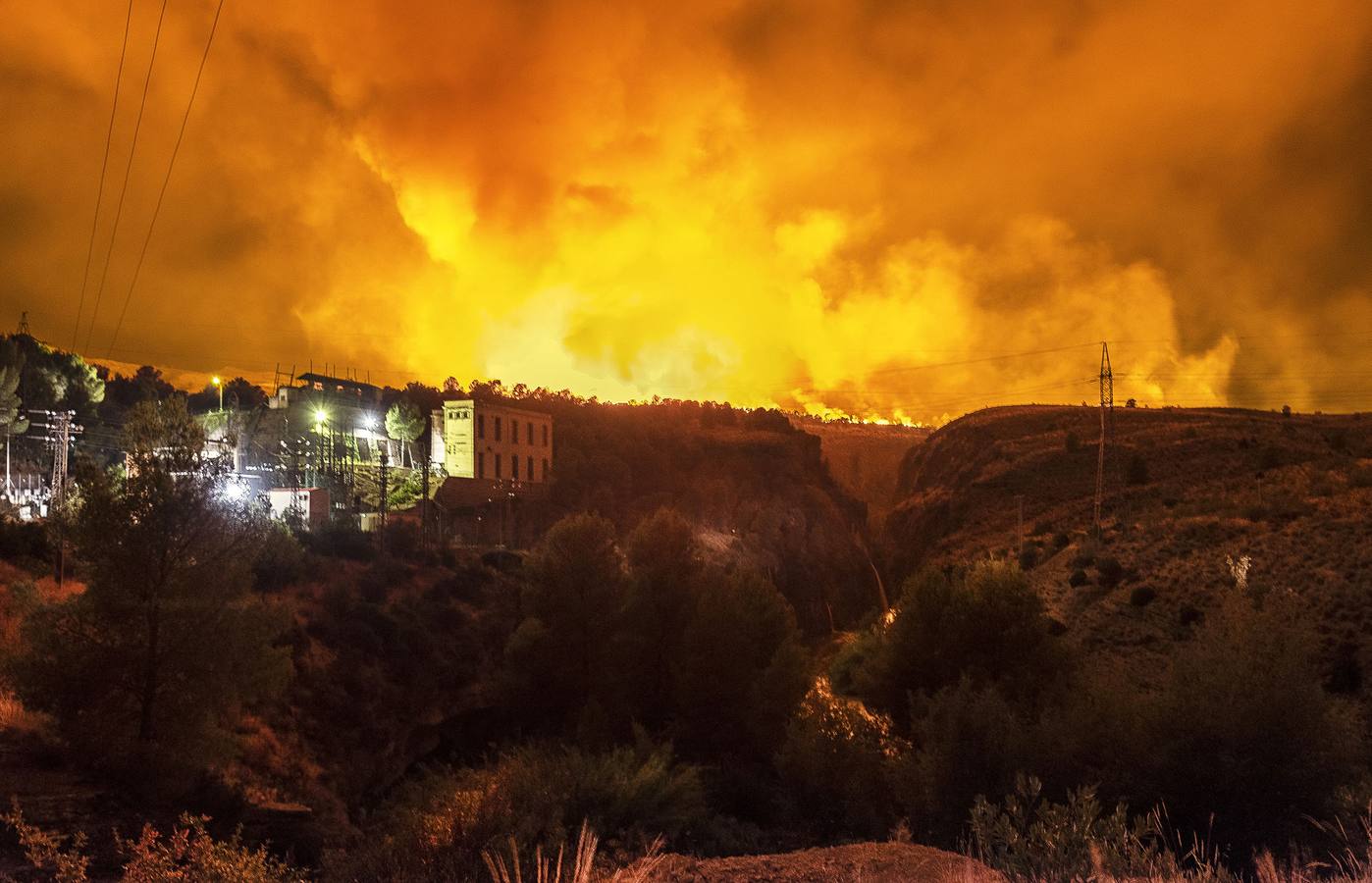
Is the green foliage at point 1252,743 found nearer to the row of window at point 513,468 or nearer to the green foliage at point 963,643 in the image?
the green foliage at point 963,643

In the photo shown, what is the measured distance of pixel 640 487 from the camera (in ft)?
256

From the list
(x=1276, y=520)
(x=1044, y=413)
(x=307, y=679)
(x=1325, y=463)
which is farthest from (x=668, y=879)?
(x=1044, y=413)

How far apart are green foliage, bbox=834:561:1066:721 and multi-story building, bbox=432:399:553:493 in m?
44.1

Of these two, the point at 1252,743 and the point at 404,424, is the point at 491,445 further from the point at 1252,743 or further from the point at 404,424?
the point at 1252,743

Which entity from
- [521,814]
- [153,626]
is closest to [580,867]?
[521,814]

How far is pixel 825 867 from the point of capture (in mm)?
11266

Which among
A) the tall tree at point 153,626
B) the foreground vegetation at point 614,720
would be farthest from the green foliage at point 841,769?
the tall tree at point 153,626

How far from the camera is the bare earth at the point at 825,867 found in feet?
34.0

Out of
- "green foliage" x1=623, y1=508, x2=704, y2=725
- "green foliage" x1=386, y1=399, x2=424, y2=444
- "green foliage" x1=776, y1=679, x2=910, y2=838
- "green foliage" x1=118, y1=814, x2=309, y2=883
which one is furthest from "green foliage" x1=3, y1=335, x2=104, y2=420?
"green foliage" x1=118, y1=814, x2=309, y2=883

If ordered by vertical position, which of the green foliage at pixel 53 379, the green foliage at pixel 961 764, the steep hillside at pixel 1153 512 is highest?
the green foliage at pixel 53 379

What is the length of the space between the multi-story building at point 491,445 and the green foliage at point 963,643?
4408cm

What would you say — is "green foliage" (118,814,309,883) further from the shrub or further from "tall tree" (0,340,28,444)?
"tall tree" (0,340,28,444)

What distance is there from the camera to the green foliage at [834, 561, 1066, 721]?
1058 inches

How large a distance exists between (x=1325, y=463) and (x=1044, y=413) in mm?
38441
